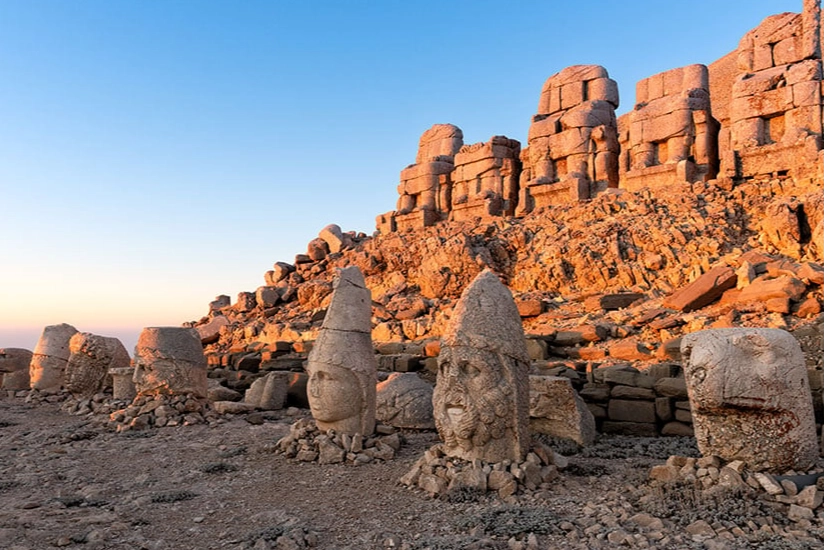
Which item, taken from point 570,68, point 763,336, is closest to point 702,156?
point 570,68

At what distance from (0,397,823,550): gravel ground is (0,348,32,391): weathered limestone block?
874cm

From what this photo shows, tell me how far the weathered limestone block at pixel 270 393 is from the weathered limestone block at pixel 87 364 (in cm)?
414

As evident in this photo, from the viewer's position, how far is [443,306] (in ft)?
56.9

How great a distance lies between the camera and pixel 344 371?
25.9 feet

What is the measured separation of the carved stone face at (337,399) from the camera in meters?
7.83

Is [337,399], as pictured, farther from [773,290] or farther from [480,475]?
[773,290]

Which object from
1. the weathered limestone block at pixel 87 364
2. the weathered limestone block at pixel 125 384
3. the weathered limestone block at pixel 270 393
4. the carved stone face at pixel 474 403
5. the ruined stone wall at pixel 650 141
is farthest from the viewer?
the ruined stone wall at pixel 650 141

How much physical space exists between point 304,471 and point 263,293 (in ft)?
53.9

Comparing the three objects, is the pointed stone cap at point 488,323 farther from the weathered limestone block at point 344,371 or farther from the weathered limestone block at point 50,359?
the weathered limestone block at point 50,359

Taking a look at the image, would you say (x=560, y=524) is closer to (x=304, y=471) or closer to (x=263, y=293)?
(x=304, y=471)

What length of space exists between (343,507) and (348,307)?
9.92ft

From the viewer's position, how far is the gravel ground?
4.59 metres

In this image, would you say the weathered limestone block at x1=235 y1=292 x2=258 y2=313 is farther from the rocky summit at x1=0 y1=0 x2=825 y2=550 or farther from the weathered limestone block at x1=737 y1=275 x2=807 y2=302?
the weathered limestone block at x1=737 y1=275 x2=807 y2=302

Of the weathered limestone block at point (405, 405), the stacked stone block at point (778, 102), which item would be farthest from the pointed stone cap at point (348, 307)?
the stacked stone block at point (778, 102)
